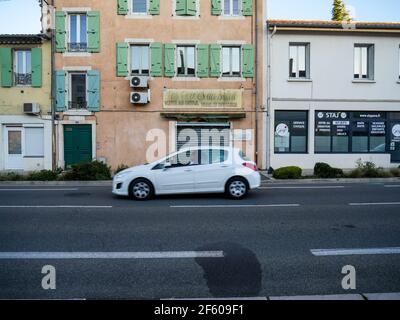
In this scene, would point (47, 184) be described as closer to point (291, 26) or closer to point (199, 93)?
point (199, 93)

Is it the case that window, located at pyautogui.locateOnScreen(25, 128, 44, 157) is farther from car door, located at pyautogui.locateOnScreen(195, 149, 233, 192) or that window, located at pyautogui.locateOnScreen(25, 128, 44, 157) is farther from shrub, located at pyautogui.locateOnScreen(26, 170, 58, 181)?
car door, located at pyautogui.locateOnScreen(195, 149, 233, 192)

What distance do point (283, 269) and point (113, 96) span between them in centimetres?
1540

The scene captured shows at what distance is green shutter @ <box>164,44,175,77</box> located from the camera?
17.5 meters

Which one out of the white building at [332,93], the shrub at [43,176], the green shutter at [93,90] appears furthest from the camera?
the white building at [332,93]

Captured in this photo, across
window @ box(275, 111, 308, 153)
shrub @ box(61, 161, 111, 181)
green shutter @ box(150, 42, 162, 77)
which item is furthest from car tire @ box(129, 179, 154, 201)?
window @ box(275, 111, 308, 153)

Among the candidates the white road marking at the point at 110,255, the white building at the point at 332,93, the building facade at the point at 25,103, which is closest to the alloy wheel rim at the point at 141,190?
the white road marking at the point at 110,255

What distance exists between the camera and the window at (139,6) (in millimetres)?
17672

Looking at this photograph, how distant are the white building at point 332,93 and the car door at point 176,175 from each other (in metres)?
9.41

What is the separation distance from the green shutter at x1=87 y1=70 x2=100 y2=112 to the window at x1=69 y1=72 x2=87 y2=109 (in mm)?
472

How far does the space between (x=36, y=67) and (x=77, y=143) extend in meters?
4.70

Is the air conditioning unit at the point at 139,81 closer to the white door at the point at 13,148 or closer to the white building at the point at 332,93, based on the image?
the white door at the point at 13,148

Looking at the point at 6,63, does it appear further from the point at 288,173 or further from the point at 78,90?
the point at 288,173

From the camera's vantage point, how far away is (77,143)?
17719 mm

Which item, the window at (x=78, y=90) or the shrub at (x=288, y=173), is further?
the window at (x=78, y=90)
